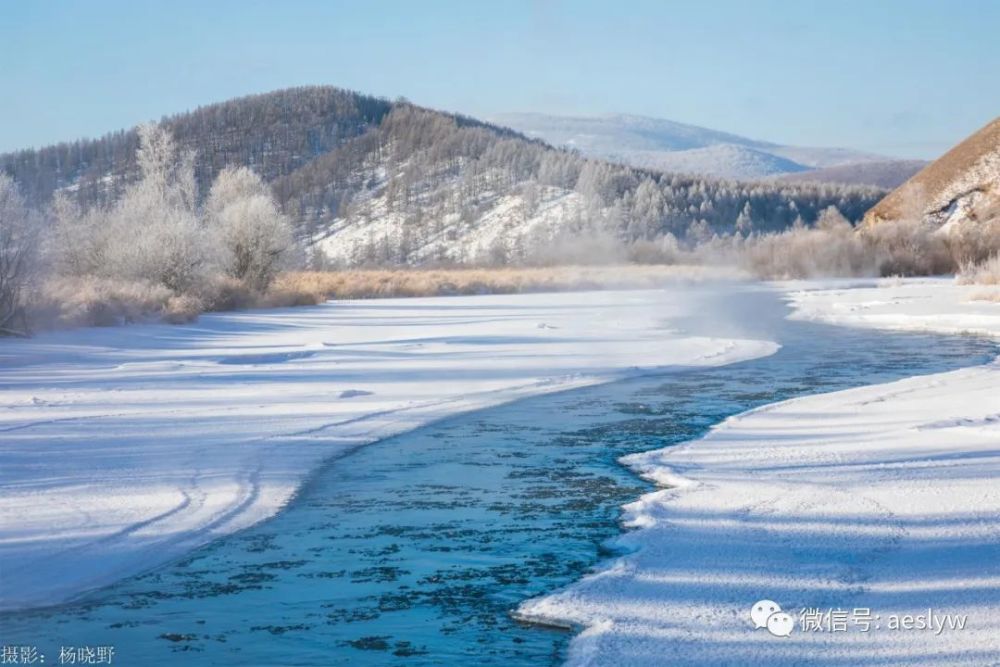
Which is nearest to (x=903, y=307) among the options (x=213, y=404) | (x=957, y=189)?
(x=213, y=404)

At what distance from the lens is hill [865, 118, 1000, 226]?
56.7m

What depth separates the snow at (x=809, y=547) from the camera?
523 cm

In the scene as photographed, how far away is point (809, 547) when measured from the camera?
6.70 metres

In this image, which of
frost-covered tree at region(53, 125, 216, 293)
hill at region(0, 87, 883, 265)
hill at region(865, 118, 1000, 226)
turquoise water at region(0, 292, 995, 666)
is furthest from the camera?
hill at region(0, 87, 883, 265)

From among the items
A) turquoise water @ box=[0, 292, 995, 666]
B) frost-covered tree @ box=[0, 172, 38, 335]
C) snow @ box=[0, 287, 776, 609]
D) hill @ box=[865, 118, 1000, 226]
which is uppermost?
hill @ box=[865, 118, 1000, 226]

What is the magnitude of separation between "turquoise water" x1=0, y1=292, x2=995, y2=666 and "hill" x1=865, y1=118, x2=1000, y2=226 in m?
49.2

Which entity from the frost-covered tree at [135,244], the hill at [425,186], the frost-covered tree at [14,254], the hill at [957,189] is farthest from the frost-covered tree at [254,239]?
the hill at [425,186]

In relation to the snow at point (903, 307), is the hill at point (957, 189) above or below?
above

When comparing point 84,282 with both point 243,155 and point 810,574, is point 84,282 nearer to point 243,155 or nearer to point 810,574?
point 810,574

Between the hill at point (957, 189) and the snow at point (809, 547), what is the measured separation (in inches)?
1958

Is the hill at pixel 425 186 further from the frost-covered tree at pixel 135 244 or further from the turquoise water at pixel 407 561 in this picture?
the turquoise water at pixel 407 561

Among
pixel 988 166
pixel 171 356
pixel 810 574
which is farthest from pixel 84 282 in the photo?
pixel 988 166

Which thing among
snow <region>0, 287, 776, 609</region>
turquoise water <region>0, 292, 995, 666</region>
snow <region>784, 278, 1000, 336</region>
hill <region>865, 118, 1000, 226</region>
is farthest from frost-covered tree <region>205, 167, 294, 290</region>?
hill <region>865, 118, 1000, 226</region>

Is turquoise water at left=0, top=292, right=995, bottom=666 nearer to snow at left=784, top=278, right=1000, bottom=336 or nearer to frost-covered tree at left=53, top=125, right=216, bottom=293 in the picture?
snow at left=784, top=278, right=1000, bottom=336
